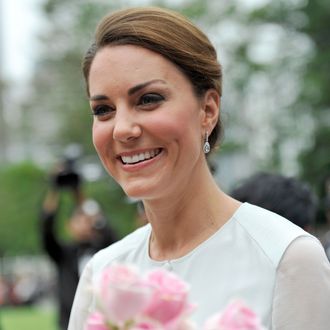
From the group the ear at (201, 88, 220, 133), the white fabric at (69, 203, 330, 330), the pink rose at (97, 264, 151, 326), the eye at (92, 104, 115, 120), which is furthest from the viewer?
the ear at (201, 88, 220, 133)

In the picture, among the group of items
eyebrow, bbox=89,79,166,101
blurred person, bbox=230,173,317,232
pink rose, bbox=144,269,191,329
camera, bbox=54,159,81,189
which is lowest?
camera, bbox=54,159,81,189

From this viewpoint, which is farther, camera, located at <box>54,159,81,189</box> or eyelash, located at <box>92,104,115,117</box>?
camera, located at <box>54,159,81,189</box>

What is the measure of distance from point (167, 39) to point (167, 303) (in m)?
0.90

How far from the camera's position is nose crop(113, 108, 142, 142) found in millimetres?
2074

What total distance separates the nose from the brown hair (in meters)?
0.18

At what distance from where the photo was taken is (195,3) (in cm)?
2066

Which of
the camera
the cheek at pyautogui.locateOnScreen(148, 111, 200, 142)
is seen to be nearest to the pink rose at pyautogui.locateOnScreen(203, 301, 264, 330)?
the cheek at pyautogui.locateOnScreen(148, 111, 200, 142)

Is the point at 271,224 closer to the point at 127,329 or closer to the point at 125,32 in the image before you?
the point at 125,32

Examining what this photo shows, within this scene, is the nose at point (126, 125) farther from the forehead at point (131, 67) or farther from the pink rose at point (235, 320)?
the pink rose at point (235, 320)

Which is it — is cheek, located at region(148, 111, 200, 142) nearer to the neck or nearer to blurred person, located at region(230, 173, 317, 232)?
the neck

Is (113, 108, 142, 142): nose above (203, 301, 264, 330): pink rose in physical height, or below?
above

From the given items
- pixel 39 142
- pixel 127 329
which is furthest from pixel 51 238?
pixel 39 142

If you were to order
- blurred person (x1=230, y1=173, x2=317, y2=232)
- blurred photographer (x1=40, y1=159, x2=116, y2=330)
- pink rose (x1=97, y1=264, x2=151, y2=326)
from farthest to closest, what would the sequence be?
blurred photographer (x1=40, y1=159, x2=116, y2=330) → blurred person (x1=230, y1=173, x2=317, y2=232) → pink rose (x1=97, y1=264, x2=151, y2=326)

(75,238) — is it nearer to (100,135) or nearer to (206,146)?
(206,146)
